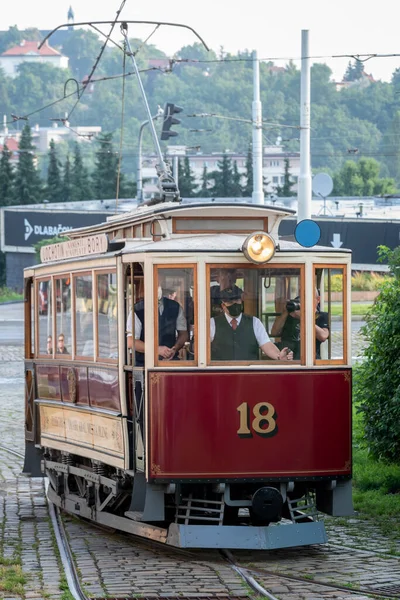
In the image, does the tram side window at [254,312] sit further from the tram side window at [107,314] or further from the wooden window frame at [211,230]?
the tram side window at [107,314]

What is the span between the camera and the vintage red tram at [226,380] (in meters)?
10.0

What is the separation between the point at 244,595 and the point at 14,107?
602 ft

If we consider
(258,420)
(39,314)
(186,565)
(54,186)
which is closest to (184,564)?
(186,565)

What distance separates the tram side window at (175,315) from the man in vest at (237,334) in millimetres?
202

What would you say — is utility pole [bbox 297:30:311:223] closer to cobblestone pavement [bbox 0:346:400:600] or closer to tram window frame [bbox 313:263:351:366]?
cobblestone pavement [bbox 0:346:400:600]

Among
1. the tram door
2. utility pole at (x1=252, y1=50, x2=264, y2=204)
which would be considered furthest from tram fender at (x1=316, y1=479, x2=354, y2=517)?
utility pole at (x1=252, y1=50, x2=264, y2=204)

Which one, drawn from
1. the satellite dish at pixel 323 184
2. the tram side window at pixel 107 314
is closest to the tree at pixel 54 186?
the satellite dish at pixel 323 184

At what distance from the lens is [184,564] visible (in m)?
10.0

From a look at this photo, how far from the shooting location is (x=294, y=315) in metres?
10.3

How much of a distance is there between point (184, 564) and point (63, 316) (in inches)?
119

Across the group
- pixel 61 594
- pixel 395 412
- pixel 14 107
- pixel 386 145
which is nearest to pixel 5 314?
pixel 395 412

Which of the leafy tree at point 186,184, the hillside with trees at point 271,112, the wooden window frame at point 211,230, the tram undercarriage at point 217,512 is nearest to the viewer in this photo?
the tram undercarriage at point 217,512

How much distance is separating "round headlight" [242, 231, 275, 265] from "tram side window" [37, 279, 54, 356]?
313cm

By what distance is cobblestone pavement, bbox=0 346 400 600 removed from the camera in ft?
29.6
